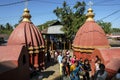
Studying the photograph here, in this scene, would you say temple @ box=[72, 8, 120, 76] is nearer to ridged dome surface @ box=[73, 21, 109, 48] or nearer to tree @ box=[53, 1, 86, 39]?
ridged dome surface @ box=[73, 21, 109, 48]

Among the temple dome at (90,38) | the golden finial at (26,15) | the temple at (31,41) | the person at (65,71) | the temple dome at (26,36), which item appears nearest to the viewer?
the person at (65,71)

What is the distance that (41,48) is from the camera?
1919cm

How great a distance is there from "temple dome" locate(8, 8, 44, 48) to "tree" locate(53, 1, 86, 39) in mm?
11986

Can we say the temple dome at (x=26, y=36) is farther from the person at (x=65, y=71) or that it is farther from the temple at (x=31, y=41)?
the person at (x=65, y=71)

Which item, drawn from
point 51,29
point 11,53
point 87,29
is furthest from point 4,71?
point 51,29

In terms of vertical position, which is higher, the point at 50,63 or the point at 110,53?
the point at 110,53

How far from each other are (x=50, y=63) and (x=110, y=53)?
10.7 metres

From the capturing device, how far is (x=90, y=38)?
1856 cm

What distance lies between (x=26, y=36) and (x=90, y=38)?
5.78 meters

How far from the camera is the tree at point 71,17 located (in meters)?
31.1

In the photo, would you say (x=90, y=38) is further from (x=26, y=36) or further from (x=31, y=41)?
(x=26, y=36)

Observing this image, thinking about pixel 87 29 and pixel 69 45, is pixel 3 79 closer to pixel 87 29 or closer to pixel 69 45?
pixel 87 29

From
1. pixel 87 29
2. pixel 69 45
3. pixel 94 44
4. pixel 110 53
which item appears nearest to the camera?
pixel 110 53

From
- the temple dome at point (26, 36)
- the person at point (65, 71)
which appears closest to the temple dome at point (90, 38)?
the temple dome at point (26, 36)
